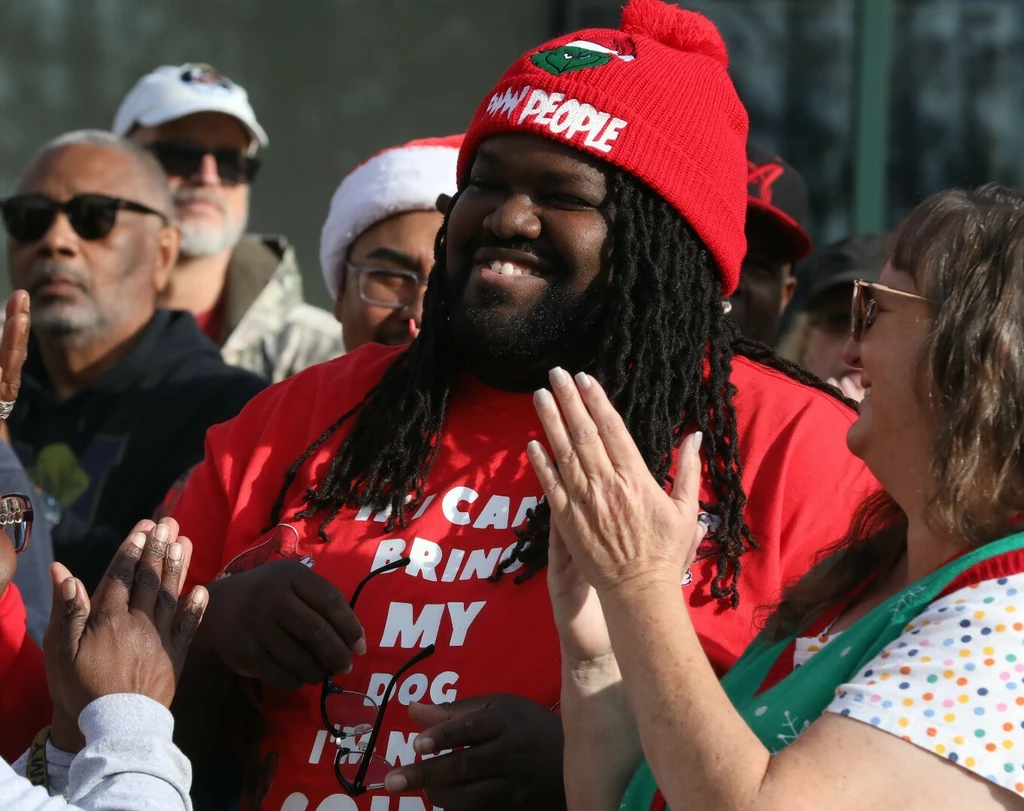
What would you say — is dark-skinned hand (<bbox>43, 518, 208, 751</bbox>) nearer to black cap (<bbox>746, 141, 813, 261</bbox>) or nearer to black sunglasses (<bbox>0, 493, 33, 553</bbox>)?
black sunglasses (<bbox>0, 493, 33, 553</bbox>)

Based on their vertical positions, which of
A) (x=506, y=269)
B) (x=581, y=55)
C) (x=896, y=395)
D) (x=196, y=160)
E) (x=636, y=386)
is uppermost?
(x=581, y=55)

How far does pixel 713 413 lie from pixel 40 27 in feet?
16.9

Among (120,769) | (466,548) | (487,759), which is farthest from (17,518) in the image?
(487,759)

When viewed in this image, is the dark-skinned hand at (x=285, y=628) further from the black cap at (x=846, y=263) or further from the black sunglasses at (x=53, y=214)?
the black sunglasses at (x=53, y=214)

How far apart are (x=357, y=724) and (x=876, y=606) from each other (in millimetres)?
890

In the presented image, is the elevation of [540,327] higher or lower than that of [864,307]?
lower

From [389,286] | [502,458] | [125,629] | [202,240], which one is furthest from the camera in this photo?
[202,240]

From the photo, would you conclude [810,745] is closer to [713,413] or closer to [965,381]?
[965,381]

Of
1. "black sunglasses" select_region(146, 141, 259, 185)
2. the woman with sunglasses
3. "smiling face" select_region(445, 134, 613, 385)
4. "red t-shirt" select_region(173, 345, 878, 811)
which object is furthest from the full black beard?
"black sunglasses" select_region(146, 141, 259, 185)

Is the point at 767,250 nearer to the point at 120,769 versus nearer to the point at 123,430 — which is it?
the point at 123,430

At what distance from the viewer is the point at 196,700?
2439mm

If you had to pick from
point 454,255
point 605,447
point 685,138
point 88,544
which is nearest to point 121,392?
point 88,544

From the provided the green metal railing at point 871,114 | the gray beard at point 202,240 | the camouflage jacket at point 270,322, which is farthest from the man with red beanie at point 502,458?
the green metal railing at point 871,114

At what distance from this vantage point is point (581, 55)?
265cm
